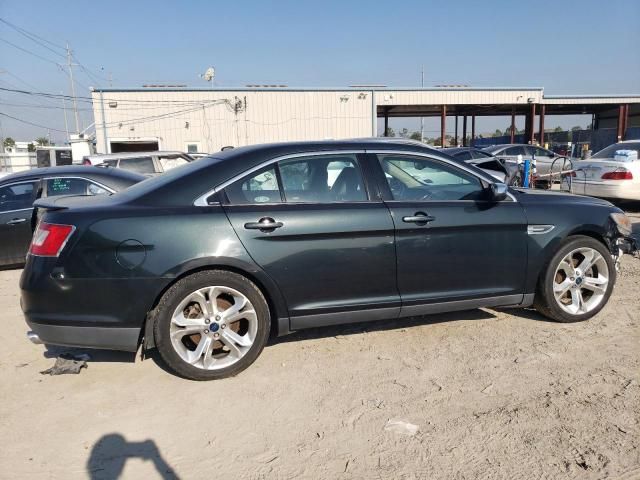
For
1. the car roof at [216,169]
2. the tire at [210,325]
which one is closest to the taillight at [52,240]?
the car roof at [216,169]

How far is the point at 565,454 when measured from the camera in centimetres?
254

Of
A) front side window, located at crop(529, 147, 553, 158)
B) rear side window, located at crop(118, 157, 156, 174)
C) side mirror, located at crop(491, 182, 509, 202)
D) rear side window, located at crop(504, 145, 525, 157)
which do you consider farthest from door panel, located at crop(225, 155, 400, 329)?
front side window, located at crop(529, 147, 553, 158)

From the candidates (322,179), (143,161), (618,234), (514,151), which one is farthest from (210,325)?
(514,151)

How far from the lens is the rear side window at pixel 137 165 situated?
11844 millimetres

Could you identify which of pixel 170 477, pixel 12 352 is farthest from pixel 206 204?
pixel 12 352

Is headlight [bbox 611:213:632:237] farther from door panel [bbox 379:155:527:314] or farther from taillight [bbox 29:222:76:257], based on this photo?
taillight [bbox 29:222:76:257]

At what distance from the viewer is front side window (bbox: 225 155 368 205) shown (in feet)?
11.6

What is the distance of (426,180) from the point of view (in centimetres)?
410

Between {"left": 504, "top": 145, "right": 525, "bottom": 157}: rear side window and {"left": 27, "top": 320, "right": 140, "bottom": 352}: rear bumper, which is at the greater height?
{"left": 504, "top": 145, "right": 525, "bottom": 157}: rear side window

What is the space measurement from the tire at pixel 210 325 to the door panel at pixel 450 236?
116cm

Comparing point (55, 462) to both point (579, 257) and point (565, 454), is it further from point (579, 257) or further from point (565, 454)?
point (579, 257)

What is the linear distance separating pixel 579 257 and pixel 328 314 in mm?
2390

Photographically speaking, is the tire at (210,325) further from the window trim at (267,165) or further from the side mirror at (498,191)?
the side mirror at (498,191)

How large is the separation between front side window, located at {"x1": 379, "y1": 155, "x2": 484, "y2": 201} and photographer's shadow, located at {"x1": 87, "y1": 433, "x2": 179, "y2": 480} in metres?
2.42
